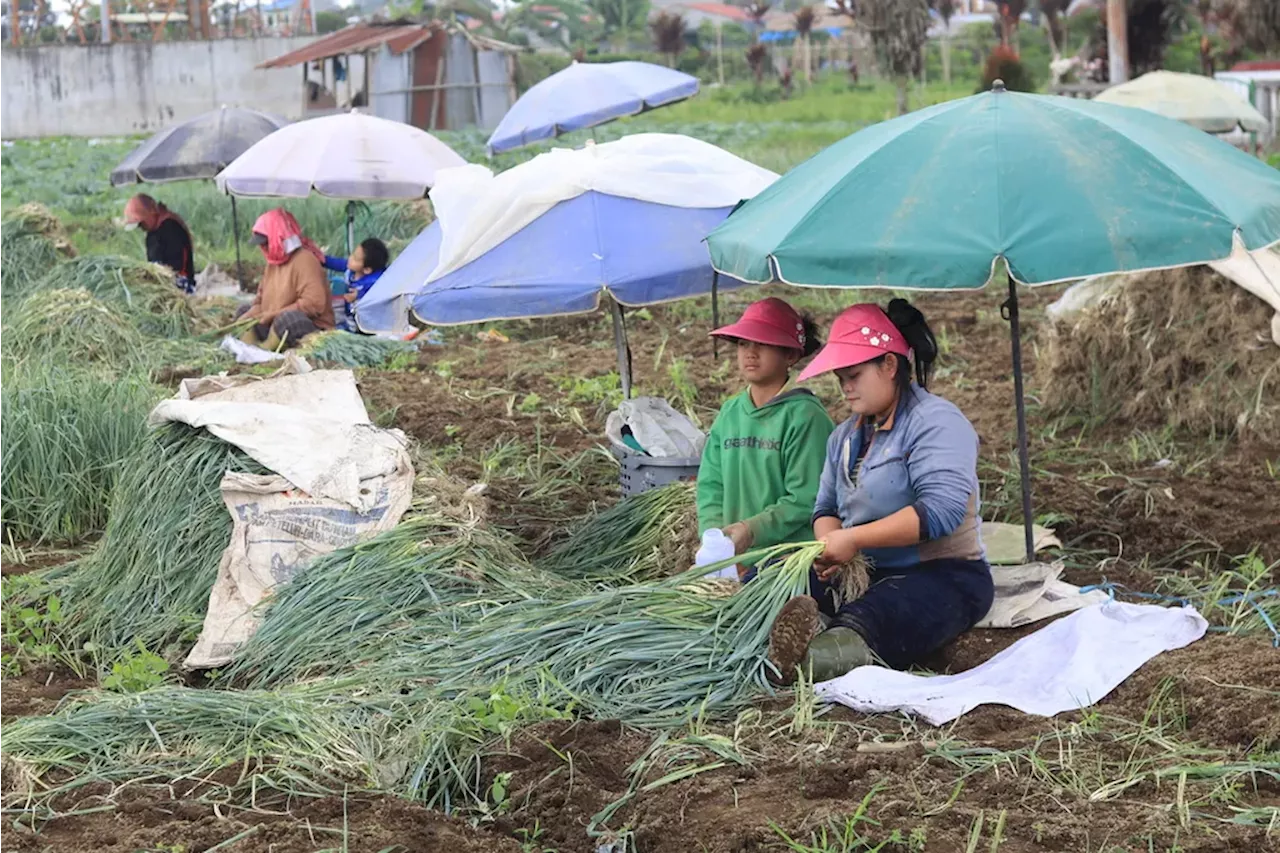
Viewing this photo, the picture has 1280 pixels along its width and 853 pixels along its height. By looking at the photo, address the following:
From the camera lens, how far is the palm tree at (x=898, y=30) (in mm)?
26203

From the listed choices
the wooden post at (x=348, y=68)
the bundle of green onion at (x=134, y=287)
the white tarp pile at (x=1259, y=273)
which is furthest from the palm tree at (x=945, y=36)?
the white tarp pile at (x=1259, y=273)

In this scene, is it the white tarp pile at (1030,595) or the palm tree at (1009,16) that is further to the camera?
the palm tree at (1009,16)

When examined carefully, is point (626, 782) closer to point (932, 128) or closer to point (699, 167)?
point (932, 128)

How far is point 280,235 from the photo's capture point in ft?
31.0

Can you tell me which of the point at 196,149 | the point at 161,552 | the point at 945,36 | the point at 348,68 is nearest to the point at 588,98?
the point at 196,149

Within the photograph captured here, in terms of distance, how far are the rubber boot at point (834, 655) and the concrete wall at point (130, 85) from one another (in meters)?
30.9

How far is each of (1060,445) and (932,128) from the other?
113 inches

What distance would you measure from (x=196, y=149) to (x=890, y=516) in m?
8.73

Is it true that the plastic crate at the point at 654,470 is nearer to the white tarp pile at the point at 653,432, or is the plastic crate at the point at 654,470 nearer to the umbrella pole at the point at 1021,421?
the white tarp pile at the point at 653,432

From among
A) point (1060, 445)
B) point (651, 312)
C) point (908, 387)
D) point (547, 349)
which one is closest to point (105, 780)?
point (908, 387)

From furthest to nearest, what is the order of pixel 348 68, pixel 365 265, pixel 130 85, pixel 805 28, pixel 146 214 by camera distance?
pixel 805 28, pixel 130 85, pixel 348 68, pixel 146 214, pixel 365 265

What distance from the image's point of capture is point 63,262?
37.6 ft

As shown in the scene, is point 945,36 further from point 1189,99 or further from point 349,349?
point 349,349

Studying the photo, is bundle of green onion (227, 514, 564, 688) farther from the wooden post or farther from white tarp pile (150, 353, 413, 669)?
the wooden post
